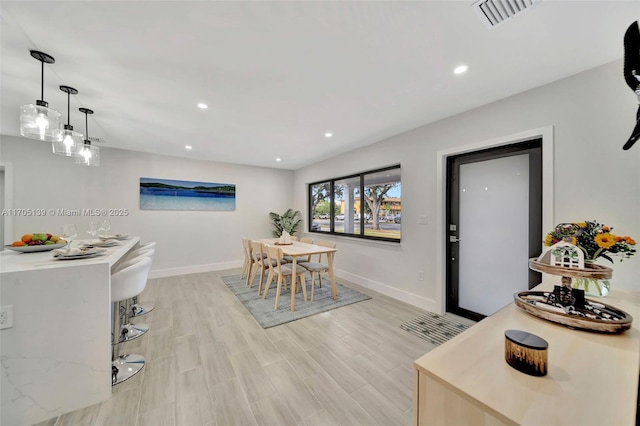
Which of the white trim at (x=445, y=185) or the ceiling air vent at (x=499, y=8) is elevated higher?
the ceiling air vent at (x=499, y=8)

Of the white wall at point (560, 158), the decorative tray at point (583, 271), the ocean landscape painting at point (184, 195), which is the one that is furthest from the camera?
the ocean landscape painting at point (184, 195)

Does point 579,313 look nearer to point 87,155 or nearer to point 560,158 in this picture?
point 560,158

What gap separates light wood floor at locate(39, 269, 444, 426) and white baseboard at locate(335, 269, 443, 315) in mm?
174

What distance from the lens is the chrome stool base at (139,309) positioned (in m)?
2.93

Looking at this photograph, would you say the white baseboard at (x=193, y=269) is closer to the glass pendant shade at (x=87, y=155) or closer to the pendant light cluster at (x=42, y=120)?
the glass pendant shade at (x=87, y=155)

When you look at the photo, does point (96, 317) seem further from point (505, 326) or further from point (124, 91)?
point (505, 326)

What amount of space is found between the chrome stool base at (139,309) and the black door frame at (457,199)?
392cm

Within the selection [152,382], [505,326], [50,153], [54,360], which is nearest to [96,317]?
[54,360]

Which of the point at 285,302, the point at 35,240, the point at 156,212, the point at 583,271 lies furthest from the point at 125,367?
the point at 156,212

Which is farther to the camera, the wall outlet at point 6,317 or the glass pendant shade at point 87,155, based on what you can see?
the glass pendant shade at point 87,155

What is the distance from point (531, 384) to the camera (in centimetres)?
67

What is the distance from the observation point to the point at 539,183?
7.45ft

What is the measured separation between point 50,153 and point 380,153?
5.45 m

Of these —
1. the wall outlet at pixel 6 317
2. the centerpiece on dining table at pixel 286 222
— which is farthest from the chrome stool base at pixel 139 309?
the centerpiece on dining table at pixel 286 222
